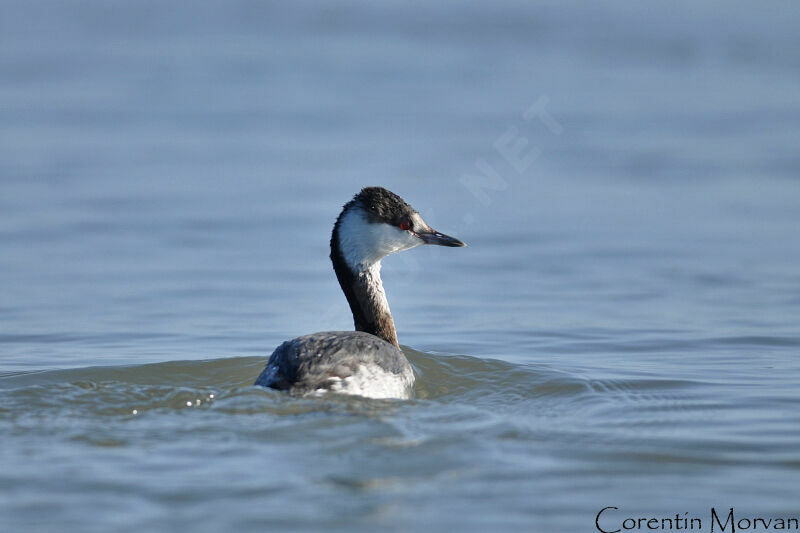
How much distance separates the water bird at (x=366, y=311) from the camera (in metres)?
8.07

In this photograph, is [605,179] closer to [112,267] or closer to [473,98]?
[473,98]

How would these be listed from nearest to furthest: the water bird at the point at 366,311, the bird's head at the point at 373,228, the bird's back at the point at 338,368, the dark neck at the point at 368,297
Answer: the bird's back at the point at 338,368 → the water bird at the point at 366,311 → the bird's head at the point at 373,228 → the dark neck at the point at 368,297

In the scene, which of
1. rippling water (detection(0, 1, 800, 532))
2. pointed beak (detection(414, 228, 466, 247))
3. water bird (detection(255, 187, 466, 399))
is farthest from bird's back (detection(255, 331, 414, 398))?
pointed beak (detection(414, 228, 466, 247))

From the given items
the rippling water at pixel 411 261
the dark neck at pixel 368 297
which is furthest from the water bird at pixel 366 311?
the rippling water at pixel 411 261

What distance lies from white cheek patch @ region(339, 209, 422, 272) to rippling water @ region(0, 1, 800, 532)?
1.02m

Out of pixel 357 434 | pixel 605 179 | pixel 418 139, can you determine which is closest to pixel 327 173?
pixel 418 139

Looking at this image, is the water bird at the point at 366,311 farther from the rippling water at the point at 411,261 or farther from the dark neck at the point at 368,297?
the rippling water at the point at 411,261

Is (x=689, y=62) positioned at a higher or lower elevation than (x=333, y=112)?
higher

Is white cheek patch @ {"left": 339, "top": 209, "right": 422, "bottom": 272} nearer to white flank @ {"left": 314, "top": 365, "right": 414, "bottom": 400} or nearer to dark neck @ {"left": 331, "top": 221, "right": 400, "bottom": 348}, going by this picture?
dark neck @ {"left": 331, "top": 221, "right": 400, "bottom": 348}

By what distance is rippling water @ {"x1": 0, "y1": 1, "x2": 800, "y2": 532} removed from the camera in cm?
643

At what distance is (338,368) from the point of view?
7.99m

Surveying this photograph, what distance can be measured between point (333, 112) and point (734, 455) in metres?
13.0

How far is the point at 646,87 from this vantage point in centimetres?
2055

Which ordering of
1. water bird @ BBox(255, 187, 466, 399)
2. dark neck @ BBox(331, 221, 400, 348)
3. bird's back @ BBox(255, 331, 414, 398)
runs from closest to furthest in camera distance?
1. bird's back @ BBox(255, 331, 414, 398)
2. water bird @ BBox(255, 187, 466, 399)
3. dark neck @ BBox(331, 221, 400, 348)
